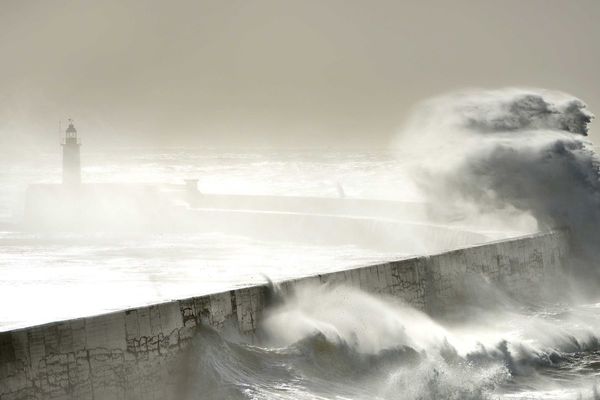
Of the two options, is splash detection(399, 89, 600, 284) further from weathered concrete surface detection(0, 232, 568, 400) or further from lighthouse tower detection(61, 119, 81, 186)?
lighthouse tower detection(61, 119, 81, 186)

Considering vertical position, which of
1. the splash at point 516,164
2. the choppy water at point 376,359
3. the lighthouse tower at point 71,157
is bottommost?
the choppy water at point 376,359

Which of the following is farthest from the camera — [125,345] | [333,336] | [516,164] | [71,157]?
[71,157]

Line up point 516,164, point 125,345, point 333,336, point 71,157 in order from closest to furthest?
point 125,345, point 333,336, point 516,164, point 71,157

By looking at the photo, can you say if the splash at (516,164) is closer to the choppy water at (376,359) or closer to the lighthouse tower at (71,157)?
the choppy water at (376,359)

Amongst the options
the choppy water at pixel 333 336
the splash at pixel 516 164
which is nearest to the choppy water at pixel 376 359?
the choppy water at pixel 333 336

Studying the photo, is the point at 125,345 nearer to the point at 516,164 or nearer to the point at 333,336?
the point at 333,336

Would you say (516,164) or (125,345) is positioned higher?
(516,164)

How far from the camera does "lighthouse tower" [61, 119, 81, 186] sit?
31242 mm

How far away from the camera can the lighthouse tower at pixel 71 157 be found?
1230 inches

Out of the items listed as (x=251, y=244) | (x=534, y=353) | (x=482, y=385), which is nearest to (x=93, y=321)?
(x=482, y=385)

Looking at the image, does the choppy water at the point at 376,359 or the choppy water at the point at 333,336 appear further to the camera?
the choppy water at the point at 333,336

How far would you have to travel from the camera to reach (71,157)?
31.5 m

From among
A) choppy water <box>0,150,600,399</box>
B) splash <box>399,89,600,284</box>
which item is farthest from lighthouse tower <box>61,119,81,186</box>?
splash <box>399,89,600,284</box>

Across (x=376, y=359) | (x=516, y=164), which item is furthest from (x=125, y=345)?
(x=516, y=164)
